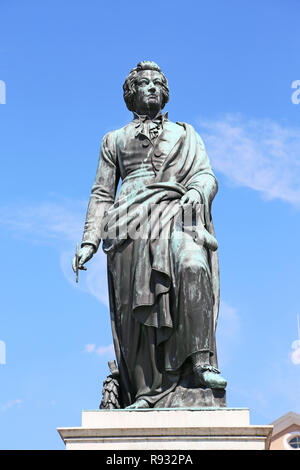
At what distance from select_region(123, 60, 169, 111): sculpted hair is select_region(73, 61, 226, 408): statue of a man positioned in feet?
0.04

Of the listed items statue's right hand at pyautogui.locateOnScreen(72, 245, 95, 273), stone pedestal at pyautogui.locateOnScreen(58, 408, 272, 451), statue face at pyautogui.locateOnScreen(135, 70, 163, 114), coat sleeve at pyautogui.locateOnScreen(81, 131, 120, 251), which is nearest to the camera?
stone pedestal at pyautogui.locateOnScreen(58, 408, 272, 451)

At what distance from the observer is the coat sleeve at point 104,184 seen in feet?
35.8

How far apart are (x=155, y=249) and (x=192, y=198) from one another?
75 centimetres

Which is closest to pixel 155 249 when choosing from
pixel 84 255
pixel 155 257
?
pixel 155 257

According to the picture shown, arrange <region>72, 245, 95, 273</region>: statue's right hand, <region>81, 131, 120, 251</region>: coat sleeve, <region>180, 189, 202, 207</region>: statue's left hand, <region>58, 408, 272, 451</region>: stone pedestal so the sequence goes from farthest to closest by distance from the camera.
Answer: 1. <region>81, 131, 120, 251</region>: coat sleeve
2. <region>72, 245, 95, 273</region>: statue's right hand
3. <region>180, 189, 202, 207</region>: statue's left hand
4. <region>58, 408, 272, 451</region>: stone pedestal

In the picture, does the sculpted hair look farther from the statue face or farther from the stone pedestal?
the stone pedestal

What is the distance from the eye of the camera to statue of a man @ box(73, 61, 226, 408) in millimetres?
9742

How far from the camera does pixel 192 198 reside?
10.3 metres

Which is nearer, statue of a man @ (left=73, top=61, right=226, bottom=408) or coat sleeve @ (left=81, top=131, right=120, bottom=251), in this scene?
statue of a man @ (left=73, top=61, right=226, bottom=408)

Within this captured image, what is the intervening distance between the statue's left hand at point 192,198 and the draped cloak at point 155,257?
0.08 metres

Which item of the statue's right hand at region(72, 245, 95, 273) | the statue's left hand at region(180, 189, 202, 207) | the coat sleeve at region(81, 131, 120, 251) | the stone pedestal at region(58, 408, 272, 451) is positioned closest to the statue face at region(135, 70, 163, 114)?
the coat sleeve at region(81, 131, 120, 251)

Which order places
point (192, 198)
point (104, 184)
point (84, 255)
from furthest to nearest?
point (104, 184) → point (84, 255) → point (192, 198)

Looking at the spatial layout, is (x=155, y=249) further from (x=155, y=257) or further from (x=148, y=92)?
(x=148, y=92)

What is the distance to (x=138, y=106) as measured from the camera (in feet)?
36.8
